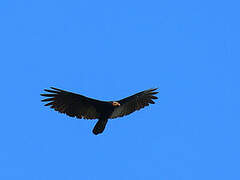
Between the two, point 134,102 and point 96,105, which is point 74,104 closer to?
point 96,105

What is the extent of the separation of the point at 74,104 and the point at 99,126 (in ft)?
4.27

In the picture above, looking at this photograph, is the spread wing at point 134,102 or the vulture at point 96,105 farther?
the spread wing at point 134,102

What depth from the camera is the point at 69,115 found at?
20156 mm

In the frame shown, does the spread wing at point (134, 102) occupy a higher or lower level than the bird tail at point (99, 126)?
higher

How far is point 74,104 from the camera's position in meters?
20.2

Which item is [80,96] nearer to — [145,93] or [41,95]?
[41,95]

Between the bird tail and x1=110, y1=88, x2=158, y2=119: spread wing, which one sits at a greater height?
x1=110, y1=88, x2=158, y2=119: spread wing

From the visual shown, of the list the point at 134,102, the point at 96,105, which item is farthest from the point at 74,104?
the point at 134,102

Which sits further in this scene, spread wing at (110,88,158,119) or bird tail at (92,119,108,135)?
spread wing at (110,88,158,119)

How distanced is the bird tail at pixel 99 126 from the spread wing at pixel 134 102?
529 mm

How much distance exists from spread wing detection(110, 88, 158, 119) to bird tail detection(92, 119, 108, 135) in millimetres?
529

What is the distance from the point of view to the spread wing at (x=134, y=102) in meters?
21.2

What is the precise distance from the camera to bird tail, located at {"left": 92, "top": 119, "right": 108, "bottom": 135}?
20422 millimetres

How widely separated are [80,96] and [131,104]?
246 cm
